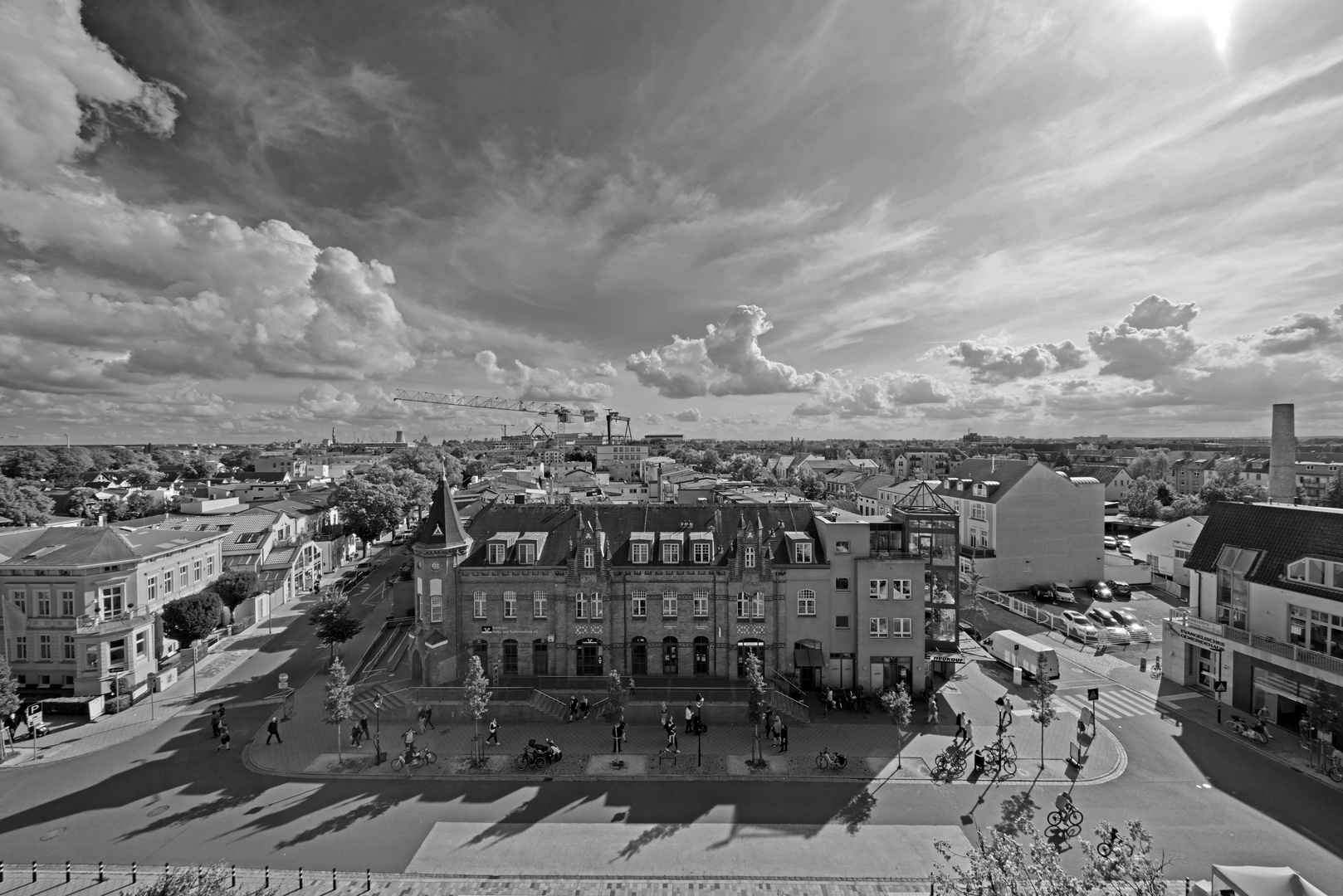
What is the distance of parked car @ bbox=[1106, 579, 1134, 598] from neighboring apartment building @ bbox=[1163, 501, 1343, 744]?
24.9m

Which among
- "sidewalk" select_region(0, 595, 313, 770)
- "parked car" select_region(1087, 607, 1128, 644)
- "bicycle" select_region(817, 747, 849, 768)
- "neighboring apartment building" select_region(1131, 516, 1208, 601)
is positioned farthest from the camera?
"neighboring apartment building" select_region(1131, 516, 1208, 601)

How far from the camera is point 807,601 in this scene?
124 feet

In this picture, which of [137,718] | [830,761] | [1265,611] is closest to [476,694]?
[830,761]

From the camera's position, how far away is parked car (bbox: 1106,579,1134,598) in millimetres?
61688

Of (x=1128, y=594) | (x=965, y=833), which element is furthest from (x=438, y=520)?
(x=1128, y=594)

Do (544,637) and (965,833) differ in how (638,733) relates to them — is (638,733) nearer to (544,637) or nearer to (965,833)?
(544,637)

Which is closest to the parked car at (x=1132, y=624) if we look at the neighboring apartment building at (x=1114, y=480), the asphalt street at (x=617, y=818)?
the asphalt street at (x=617, y=818)

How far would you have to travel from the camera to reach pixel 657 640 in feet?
125

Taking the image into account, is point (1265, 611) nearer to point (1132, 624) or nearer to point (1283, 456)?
point (1132, 624)

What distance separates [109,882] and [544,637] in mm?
21240

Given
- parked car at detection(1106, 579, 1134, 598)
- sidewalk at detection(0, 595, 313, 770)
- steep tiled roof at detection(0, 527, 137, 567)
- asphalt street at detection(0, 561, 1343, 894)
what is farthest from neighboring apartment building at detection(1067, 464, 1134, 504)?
steep tiled roof at detection(0, 527, 137, 567)

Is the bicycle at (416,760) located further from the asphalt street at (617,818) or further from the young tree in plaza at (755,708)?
the young tree in plaza at (755,708)

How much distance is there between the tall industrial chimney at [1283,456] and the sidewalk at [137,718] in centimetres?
8631

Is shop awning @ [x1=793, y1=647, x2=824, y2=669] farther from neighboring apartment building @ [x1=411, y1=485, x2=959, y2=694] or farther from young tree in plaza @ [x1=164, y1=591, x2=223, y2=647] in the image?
young tree in plaza @ [x1=164, y1=591, x2=223, y2=647]
